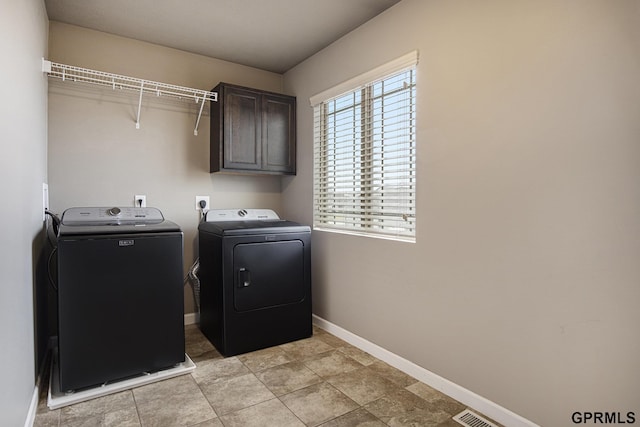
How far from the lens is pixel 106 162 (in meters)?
2.77

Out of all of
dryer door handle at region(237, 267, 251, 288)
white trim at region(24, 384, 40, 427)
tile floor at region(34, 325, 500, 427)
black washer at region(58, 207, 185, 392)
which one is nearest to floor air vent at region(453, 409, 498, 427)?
tile floor at region(34, 325, 500, 427)

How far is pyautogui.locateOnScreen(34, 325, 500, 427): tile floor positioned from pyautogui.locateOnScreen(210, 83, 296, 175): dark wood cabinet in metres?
1.52

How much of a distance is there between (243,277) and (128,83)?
5.79ft

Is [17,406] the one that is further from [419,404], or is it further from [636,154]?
[636,154]

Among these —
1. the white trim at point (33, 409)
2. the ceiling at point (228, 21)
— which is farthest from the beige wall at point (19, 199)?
the ceiling at point (228, 21)

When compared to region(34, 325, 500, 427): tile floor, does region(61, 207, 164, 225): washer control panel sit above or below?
above

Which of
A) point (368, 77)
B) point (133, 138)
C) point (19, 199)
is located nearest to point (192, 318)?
point (133, 138)

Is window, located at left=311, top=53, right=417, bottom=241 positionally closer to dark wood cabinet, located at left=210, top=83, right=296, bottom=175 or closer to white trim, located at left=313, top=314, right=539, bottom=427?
dark wood cabinet, located at left=210, top=83, right=296, bottom=175

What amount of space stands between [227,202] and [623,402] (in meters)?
2.88

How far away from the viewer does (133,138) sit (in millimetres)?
2877

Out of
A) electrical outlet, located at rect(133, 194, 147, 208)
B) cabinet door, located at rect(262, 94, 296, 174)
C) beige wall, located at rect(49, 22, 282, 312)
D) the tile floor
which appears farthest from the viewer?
cabinet door, located at rect(262, 94, 296, 174)

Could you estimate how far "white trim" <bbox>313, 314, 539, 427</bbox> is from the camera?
1733 mm

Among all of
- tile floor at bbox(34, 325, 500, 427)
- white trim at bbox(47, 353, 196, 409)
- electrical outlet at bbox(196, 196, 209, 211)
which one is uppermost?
electrical outlet at bbox(196, 196, 209, 211)
